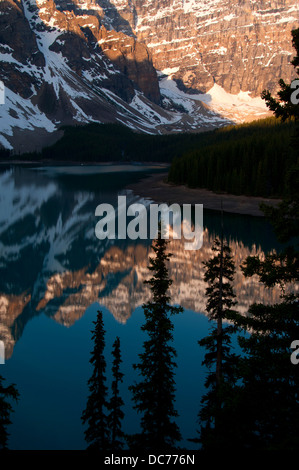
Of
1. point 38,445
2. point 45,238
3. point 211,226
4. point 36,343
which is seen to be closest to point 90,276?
point 36,343

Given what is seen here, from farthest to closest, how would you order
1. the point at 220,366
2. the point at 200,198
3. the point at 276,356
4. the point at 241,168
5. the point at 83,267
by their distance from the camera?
the point at 241,168 → the point at 200,198 → the point at 83,267 → the point at 220,366 → the point at 276,356

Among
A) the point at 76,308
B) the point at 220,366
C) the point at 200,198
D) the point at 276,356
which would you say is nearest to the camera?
the point at 276,356

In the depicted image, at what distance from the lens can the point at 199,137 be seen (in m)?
187

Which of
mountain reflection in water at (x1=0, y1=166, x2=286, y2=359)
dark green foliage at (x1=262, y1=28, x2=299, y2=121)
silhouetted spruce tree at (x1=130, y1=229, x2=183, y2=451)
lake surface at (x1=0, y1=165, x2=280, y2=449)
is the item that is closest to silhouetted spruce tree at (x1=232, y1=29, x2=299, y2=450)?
dark green foliage at (x1=262, y1=28, x2=299, y2=121)

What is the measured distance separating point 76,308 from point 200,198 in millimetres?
53864

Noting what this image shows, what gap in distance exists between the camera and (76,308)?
28.6m

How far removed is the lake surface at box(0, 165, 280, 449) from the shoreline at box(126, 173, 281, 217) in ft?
32.6

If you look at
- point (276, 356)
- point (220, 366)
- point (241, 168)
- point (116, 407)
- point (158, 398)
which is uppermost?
point (241, 168)

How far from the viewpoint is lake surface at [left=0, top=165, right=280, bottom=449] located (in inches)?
684

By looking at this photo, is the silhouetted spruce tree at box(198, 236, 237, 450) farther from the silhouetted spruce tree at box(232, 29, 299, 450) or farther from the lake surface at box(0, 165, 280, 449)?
the lake surface at box(0, 165, 280, 449)

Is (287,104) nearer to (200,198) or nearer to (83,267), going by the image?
(83,267)

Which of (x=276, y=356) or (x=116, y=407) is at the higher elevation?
(x=276, y=356)

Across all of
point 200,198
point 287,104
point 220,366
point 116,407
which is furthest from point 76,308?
point 200,198

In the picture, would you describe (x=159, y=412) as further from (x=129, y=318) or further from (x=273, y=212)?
(x=129, y=318)
